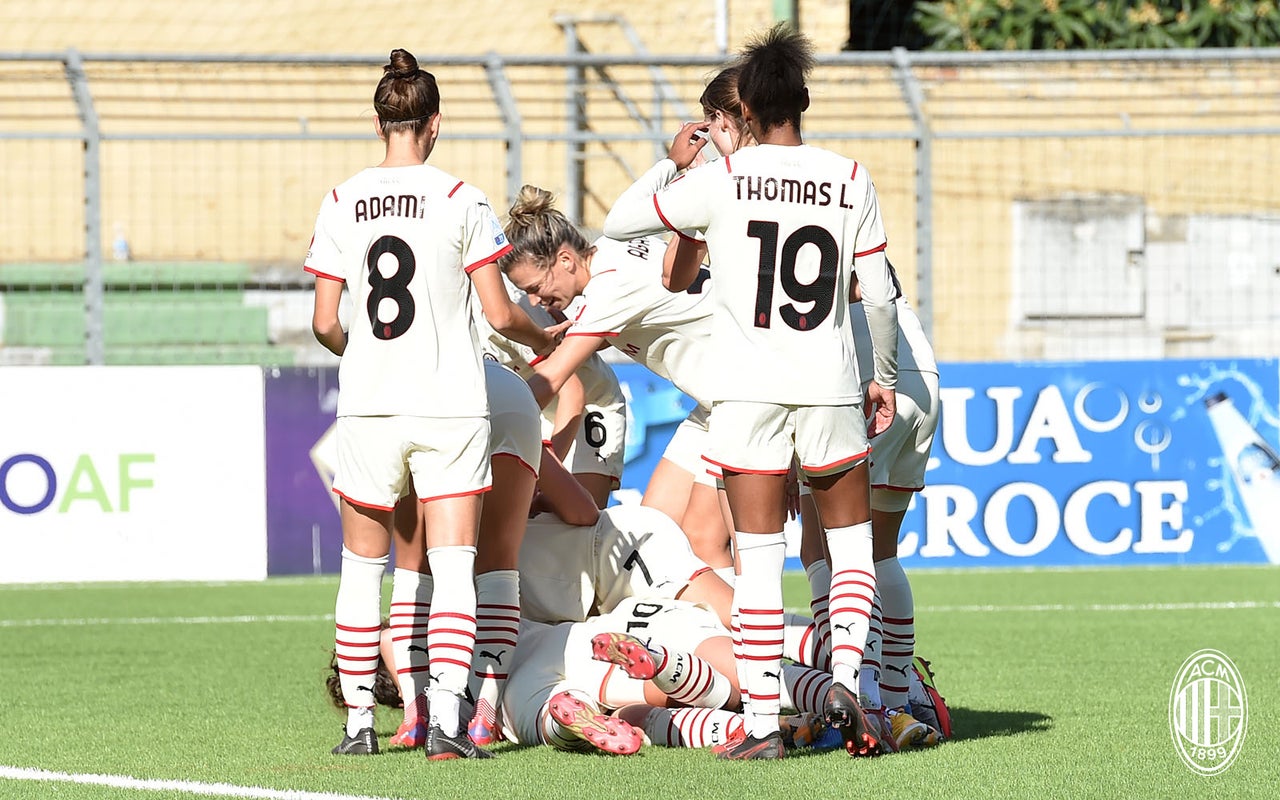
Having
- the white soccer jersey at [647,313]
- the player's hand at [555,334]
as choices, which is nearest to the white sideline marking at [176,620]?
the player's hand at [555,334]

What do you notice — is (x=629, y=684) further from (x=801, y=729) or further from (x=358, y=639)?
(x=358, y=639)

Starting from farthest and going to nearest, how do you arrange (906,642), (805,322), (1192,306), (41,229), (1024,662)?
(41,229)
(1192,306)
(1024,662)
(906,642)
(805,322)

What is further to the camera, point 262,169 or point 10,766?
point 262,169

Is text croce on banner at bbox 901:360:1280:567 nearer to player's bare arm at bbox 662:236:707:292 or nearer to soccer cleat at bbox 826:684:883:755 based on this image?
player's bare arm at bbox 662:236:707:292

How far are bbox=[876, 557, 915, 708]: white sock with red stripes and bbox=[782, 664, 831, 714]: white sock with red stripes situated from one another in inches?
9.7

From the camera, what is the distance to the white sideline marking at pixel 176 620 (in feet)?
27.9

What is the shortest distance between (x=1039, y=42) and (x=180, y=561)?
38.6 ft

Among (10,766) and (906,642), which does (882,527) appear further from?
(10,766)

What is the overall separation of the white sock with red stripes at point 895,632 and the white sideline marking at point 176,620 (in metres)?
4.07

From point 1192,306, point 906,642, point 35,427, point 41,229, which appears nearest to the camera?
point 906,642

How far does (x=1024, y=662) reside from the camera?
6.79 meters

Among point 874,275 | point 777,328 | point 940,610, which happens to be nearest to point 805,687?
point 777,328

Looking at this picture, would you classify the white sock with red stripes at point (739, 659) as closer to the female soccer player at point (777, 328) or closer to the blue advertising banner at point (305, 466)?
the female soccer player at point (777, 328)

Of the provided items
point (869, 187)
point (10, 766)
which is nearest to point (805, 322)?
point (869, 187)
